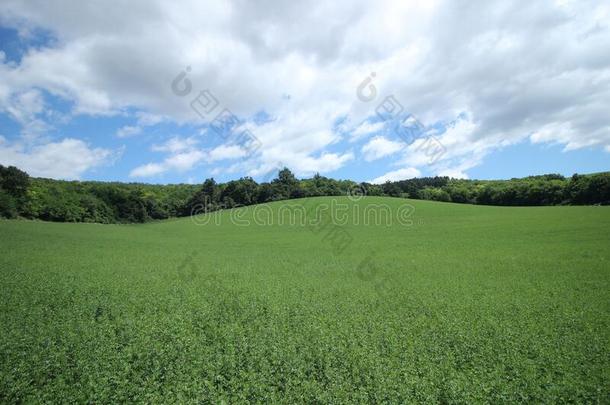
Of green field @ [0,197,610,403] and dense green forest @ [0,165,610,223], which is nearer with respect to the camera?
green field @ [0,197,610,403]

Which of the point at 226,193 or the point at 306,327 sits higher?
the point at 226,193

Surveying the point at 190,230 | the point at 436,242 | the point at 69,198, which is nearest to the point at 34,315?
the point at 436,242

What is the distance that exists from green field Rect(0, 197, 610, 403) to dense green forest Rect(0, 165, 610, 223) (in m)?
51.9

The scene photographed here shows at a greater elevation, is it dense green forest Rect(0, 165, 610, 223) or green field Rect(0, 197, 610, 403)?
dense green forest Rect(0, 165, 610, 223)

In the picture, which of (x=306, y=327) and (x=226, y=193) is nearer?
(x=306, y=327)

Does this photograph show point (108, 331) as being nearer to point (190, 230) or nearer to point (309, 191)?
point (190, 230)

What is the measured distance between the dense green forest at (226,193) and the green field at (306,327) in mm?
51864

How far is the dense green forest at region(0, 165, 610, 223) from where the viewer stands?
2995 inches

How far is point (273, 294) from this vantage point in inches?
840

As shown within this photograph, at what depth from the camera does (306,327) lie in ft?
50.5

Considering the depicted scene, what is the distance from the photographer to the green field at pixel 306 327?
10672 mm

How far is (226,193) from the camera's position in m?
112

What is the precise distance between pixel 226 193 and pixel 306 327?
3928 inches

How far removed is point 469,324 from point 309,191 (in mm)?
96335
